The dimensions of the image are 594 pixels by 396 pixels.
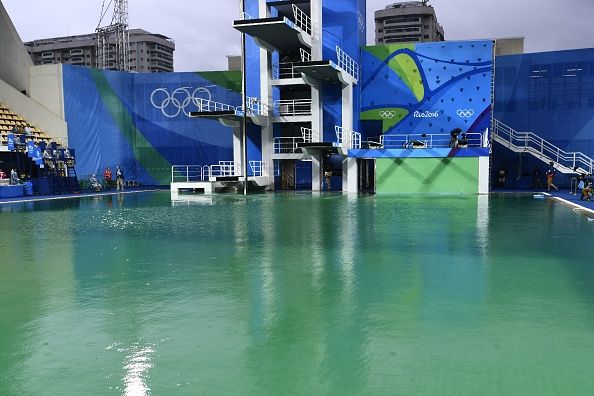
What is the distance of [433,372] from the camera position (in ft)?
13.5

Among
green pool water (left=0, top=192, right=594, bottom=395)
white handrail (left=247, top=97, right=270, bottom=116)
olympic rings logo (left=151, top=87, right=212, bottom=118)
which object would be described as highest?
olympic rings logo (left=151, top=87, right=212, bottom=118)

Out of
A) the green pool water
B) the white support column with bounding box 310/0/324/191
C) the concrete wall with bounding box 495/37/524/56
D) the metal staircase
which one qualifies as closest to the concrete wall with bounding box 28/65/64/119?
the white support column with bounding box 310/0/324/191

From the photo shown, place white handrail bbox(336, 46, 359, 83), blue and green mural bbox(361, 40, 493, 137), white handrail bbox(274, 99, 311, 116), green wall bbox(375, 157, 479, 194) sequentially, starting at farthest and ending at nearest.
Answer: white handrail bbox(274, 99, 311, 116) → blue and green mural bbox(361, 40, 493, 137) → white handrail bbox(336, 46, 359, 83) → green wall bbox(375, 157, 479, 194)

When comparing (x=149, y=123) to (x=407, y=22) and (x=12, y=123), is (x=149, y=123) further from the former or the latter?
(x=407, y=22)

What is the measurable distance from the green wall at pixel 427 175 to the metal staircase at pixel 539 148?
4.27 m

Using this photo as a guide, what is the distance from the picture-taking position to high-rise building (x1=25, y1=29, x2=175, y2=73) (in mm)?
117188

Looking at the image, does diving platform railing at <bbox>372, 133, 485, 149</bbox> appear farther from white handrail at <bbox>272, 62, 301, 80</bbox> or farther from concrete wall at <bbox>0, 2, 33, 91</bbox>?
concrete wall at <bbox>0, 2, 33, 91</bbox>

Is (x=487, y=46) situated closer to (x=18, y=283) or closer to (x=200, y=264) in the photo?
(x=200, y=264)

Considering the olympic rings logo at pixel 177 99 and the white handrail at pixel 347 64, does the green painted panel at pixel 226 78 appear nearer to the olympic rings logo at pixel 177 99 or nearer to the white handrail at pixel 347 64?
the olympic rings logo at pixel 177 99

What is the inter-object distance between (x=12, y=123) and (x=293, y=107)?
16.0m

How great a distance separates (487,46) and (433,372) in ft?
88.3

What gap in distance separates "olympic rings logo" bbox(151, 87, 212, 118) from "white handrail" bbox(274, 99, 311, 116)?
598 centimetres

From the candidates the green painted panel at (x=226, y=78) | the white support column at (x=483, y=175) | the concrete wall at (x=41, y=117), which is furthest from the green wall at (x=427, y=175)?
the concrete wall at (x=41, y=117)

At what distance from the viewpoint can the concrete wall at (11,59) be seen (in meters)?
31.4
